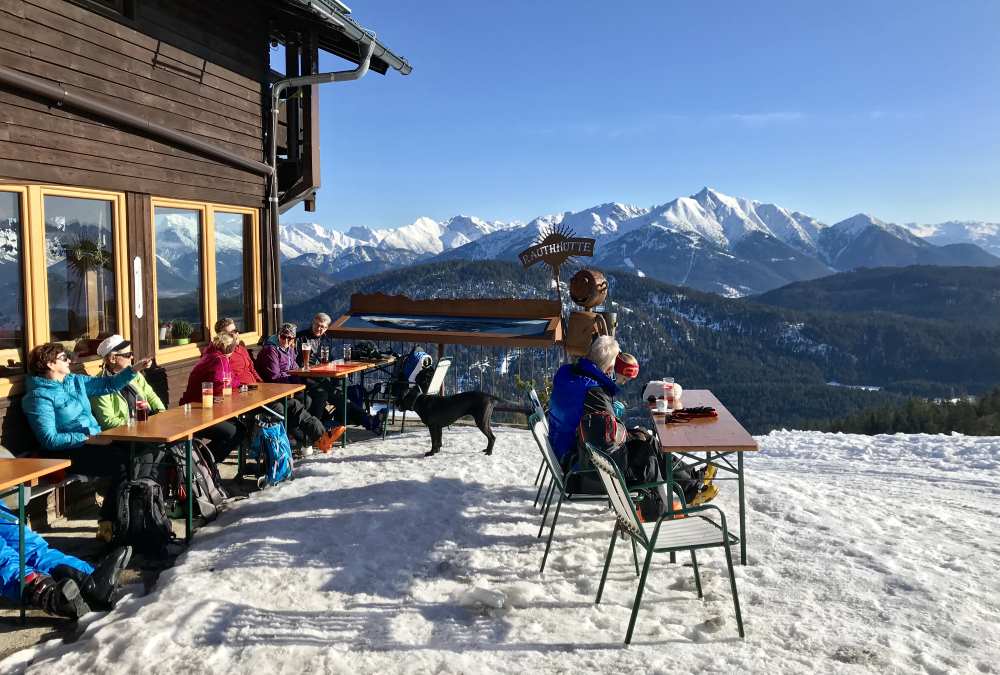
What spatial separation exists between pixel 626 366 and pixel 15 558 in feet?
11.8

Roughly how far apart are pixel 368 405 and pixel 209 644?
4603mm

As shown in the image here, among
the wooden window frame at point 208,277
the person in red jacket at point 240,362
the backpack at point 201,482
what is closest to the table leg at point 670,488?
the backpack at point 201,482

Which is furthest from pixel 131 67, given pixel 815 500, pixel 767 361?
pixel 767 361

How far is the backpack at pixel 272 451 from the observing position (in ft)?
19.3

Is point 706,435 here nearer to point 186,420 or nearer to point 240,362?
point 186,420

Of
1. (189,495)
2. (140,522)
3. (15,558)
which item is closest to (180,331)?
(189,495)

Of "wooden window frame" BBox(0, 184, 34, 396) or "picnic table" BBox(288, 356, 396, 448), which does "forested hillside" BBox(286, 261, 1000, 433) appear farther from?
"wooden window frame" BBox(0, 184, 34, 396)

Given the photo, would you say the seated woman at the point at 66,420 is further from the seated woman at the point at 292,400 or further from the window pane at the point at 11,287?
the seated woman at the point at 292,400

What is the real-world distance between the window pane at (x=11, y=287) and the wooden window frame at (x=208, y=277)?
4.78ft

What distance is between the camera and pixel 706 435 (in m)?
4.40

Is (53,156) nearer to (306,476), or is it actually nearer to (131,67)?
(131,67)

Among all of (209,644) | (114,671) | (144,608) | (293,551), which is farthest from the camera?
(293,551)

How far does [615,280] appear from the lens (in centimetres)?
16425

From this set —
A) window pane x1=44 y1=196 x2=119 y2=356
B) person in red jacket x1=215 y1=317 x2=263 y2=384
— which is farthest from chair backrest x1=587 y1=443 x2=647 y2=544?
window pane x1=44 y1=196 x2=119 y2=356
